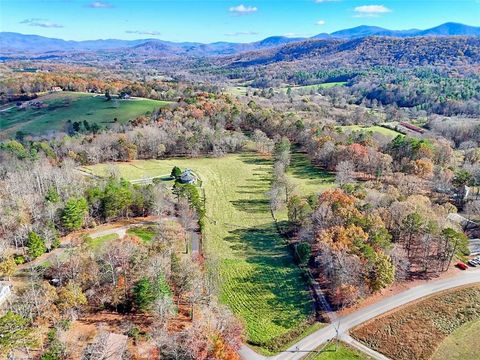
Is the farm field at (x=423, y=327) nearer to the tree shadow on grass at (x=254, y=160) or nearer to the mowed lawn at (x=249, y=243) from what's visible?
the mowed lawn at (x=249, y=243)

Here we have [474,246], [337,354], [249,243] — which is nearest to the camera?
[337,354]

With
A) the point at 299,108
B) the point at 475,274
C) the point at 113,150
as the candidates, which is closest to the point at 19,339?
the point at 475,274

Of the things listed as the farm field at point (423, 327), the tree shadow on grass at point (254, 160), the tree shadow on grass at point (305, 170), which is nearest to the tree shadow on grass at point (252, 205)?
the tree shadow on grass at point (305, 170)

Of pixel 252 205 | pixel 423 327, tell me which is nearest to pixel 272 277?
pixel 423 327

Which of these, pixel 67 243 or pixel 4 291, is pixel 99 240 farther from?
pixel 4 291

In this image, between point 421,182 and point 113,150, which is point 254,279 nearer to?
point 421,182
